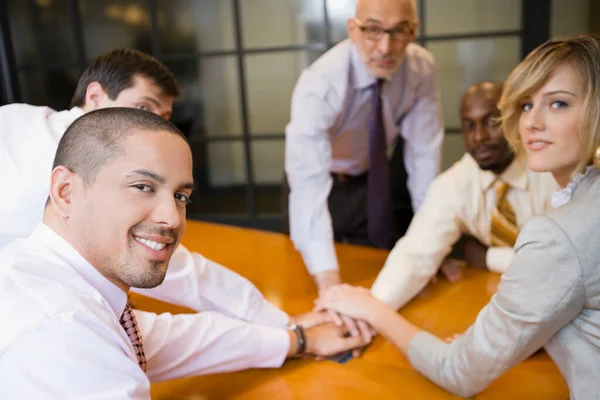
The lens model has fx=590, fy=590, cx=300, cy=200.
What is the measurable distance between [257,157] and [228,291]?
2.31m

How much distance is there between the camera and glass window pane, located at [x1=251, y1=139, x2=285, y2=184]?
3.58 meters

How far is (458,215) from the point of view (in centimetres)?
162

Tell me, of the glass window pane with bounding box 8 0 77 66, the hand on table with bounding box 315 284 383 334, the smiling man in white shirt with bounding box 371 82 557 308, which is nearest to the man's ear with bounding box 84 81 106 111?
the hand on table with bounding box 315 284 383 334

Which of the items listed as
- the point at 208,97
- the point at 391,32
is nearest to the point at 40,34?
the point at 208,97

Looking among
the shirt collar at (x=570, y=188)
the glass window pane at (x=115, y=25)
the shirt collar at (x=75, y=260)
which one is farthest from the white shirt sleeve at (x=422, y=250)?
the glass window pane at (x=115, y=25)

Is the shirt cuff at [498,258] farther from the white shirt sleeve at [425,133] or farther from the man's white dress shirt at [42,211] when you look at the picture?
the man's white dress shirt at [42,211]

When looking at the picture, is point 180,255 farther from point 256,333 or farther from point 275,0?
point 275,0

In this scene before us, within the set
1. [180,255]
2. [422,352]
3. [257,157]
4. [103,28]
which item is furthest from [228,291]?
[103,28]

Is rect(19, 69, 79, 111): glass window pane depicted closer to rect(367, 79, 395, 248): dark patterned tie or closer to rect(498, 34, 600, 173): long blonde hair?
rect(367, 79, 395, 248): dark patterned tie

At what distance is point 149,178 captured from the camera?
81 cm

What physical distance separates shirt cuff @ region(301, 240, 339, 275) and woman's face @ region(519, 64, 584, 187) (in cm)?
69

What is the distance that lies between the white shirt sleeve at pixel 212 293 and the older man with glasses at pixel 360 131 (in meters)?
0.24

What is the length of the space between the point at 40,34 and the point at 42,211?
3059mm

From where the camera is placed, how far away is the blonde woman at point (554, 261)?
925 mm
